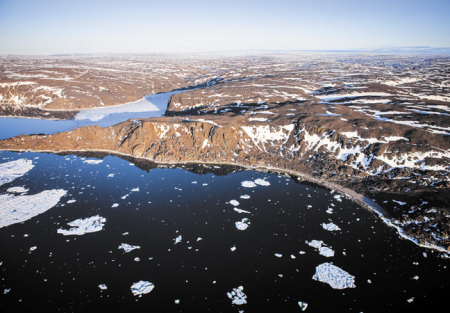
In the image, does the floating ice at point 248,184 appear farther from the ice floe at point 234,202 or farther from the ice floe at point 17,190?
the ice floe at point 17,190

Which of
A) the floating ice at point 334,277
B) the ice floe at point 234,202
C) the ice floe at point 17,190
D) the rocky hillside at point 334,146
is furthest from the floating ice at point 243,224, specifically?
the ice floe at point 17,190

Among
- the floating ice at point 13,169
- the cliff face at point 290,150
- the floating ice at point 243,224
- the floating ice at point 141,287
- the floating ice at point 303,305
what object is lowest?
the floating ice at point 303,305

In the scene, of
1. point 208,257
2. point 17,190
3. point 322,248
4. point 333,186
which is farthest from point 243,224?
point 17,190

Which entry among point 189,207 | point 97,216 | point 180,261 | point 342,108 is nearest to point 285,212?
point 189,207

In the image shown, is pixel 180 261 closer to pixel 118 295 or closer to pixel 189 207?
pixel 118 295

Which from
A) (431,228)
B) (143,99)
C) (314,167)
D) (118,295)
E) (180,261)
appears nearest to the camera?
(118,295)
